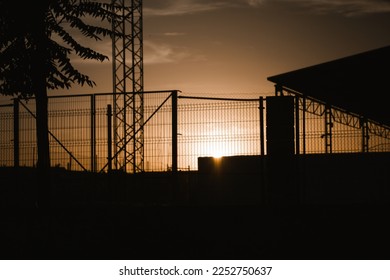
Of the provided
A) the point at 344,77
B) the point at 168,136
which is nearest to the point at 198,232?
the point at 168,136

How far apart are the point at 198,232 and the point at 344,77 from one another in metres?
12.8

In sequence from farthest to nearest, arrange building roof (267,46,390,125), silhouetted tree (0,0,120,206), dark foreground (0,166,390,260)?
building roof (267,46,390,125) < silhouetted tree (0,0,120,206) < dark foreground (0,166,390,260)

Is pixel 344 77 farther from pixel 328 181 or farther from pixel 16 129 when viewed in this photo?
pixel 16 129

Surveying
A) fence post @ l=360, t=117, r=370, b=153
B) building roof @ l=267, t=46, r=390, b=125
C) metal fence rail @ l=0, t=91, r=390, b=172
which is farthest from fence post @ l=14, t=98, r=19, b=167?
fence post @ l=360, t=117, r=370, b=153

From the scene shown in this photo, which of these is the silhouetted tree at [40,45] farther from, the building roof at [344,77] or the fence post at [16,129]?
the building roof at [344,77]

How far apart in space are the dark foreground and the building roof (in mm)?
7979

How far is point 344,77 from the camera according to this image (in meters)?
21.8

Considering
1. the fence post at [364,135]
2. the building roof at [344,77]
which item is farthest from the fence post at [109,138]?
the building roof at [344,77]

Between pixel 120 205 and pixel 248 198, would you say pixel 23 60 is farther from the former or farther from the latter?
pixel 248 198

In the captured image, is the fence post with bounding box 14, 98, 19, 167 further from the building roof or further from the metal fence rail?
the building roof

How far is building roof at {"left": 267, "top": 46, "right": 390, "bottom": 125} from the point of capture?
21.2m

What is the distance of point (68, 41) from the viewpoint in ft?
49.0
